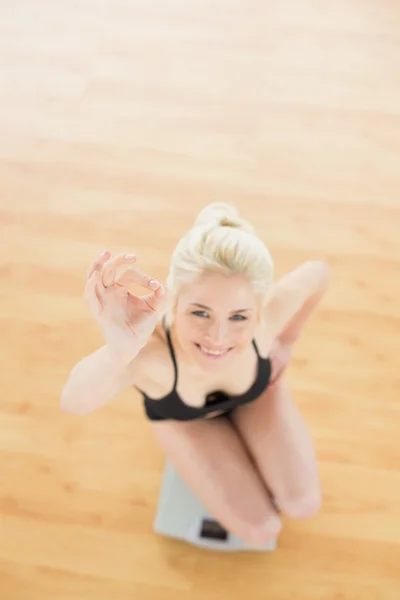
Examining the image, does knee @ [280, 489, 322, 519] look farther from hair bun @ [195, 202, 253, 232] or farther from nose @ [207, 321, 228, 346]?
hair bun @ [195, 202, 253, 232]

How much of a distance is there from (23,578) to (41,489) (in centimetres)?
23

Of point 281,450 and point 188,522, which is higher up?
point 281,450

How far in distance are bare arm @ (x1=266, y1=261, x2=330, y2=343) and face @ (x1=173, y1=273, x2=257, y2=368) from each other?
8.5 inches

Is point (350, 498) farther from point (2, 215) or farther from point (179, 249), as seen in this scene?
point (2, 215)

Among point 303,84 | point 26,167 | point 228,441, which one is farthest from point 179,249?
point 303,84

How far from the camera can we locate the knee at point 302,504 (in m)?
1.48

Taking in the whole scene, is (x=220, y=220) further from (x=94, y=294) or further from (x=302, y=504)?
(x=302, y=504)

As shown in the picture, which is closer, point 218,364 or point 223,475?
point 218,364

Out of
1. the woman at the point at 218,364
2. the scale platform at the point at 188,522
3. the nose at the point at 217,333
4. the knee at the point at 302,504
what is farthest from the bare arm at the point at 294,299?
the scale platform at the point at 188,522

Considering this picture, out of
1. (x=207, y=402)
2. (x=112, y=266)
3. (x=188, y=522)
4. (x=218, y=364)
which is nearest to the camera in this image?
(x=112, y=266)

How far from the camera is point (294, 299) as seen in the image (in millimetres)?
1467

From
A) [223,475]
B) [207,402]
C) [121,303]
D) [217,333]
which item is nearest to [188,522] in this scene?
[223,475]

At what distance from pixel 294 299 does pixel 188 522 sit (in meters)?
0.66

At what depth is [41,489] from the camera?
177 cm
